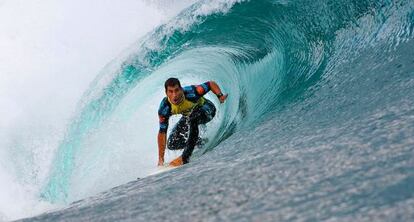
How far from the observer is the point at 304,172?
2422mm

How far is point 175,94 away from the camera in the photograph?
525 cm

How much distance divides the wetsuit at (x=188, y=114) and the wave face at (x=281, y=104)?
256 mm

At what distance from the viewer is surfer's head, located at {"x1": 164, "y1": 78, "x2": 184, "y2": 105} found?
16.9 feet

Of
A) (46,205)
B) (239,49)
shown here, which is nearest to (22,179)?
(46,205)

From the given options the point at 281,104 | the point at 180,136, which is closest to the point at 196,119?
the point at 180,136

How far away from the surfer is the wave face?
0.27 meters

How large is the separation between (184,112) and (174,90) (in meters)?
0.70

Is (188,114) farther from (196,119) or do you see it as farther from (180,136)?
(180,136)

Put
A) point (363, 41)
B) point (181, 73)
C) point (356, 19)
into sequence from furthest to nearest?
point (181, 73) < point (356, 19) < point (363, 41)

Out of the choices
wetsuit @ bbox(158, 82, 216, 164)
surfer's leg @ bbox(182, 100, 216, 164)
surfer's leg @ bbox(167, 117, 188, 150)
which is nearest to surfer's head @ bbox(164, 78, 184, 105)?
wetsuit @ bbox(158, 82, 216, 164)

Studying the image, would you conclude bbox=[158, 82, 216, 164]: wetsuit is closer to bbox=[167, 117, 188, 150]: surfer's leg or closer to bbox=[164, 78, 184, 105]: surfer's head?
bbox=[167, 117, 188, 150]: surfer's leg

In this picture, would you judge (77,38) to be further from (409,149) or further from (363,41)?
(409,149)

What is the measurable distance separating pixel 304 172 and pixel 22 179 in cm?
576

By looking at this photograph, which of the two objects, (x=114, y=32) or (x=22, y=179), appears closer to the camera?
(x=22, y=179)
